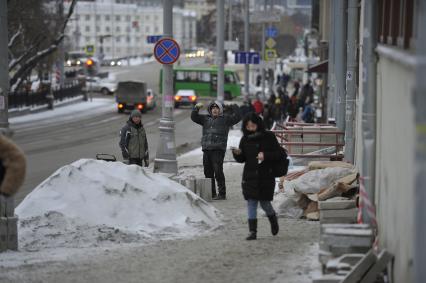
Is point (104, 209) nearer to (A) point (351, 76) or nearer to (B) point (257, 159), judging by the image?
(B) point (257, 159)

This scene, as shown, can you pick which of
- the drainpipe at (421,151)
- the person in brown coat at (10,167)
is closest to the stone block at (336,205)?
the person in brown coat at (10,167)

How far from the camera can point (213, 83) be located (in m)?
77.8

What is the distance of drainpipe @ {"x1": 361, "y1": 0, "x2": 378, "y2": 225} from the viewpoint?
403 inches

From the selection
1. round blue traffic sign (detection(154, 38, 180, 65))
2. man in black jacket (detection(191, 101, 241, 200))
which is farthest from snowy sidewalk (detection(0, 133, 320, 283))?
round blue traffic sign (detection(154, 38, 180, 65))

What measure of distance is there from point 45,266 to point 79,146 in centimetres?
2480

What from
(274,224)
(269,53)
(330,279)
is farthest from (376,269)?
(269,53)

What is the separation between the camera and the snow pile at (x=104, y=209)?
12057mm

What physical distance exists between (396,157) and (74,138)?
3209cm

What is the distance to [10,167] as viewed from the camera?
305 inches

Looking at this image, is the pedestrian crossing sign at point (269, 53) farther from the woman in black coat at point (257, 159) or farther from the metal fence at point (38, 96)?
the woman in black coat at point (257, 159)

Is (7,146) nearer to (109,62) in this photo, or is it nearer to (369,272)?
(369,272)

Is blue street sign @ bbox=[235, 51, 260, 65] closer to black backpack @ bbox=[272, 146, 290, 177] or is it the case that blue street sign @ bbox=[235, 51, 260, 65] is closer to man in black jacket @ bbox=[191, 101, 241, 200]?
man in black jacket @ bbox=[191, 101, 241, 200]

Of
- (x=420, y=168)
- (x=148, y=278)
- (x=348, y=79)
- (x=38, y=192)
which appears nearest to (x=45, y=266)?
(x=148, y=278)

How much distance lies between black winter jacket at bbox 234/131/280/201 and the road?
775 cm
